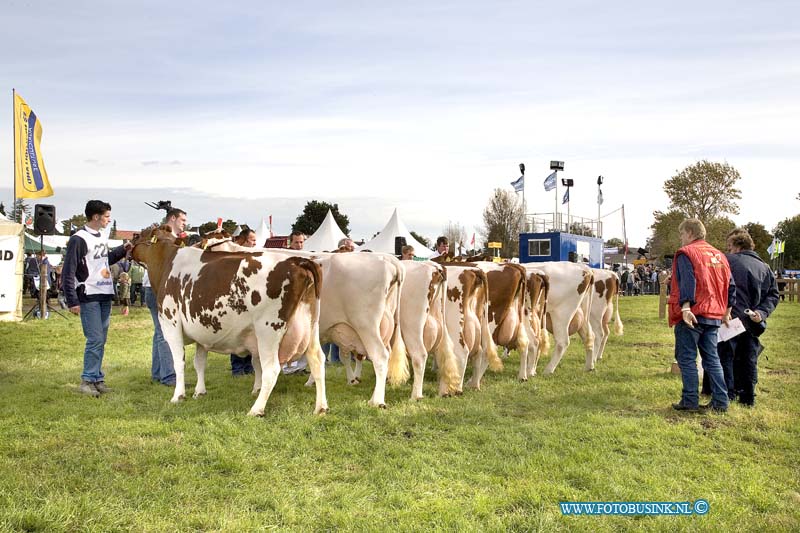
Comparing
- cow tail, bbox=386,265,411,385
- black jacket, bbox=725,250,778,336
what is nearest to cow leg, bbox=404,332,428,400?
cow tail, bbox=386,265,411,385

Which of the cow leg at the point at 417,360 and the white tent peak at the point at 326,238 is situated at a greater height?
the white tent peak at the point at 326,238

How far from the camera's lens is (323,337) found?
785 cm

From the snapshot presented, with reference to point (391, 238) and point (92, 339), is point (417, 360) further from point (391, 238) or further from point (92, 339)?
point (391, 238)

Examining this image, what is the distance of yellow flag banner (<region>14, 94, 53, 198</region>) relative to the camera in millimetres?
17766

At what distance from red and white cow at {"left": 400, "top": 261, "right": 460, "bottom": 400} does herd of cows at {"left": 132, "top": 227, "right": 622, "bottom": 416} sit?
1 cm

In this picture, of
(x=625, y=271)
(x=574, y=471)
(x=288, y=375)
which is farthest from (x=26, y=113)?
(x=625, y=271)

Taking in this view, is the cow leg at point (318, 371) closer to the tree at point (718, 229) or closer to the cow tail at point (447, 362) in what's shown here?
the cow tail at point (447, 362)

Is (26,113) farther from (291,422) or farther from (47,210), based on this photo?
(291,422)

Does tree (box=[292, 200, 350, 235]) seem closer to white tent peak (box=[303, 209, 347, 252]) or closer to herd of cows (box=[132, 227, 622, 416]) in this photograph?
white tent peak (box=[303, 209, 347, 252])

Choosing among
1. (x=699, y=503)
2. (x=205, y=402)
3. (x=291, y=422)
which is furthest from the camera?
(x=205, y=402)

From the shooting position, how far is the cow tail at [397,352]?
7.68 meters

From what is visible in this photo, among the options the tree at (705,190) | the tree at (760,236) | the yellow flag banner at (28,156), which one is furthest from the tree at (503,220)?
the yellow flag banner at (28,156)

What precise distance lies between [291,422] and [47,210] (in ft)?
41.4

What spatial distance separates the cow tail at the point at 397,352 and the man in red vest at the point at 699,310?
324 cm
